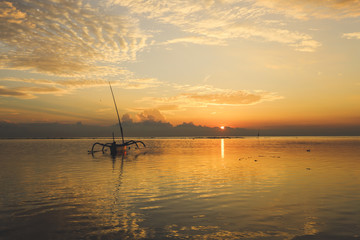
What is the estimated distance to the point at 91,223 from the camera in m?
12.9

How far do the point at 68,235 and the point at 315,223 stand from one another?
1120 centimetres

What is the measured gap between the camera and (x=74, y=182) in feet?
82.6

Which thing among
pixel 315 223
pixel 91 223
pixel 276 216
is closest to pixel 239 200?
pixel 276 216

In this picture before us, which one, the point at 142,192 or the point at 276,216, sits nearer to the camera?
the point at 276,216

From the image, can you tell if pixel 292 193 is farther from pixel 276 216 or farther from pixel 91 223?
pixel 91 223

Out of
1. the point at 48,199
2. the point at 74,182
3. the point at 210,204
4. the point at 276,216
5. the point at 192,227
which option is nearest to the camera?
the point at 192,227

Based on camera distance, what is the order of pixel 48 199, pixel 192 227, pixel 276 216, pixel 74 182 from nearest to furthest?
1. pixel 192 227
2. pixel 276 216
3. pixel 48 199
4. pixel 74 182

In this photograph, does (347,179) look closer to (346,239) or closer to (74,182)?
(346,239)

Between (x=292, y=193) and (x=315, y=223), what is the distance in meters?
7.24

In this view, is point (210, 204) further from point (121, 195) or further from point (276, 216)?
point (121, 195)

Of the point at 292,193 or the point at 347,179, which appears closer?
the point at 292,193

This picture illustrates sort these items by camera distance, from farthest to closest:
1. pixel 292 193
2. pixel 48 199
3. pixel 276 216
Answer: pixel 292 193 → pixel 48 199 → pixel 276 216

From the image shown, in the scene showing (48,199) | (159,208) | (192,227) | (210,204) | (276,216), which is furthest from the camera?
(48,199)

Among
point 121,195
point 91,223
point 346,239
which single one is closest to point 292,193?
point 346,239
